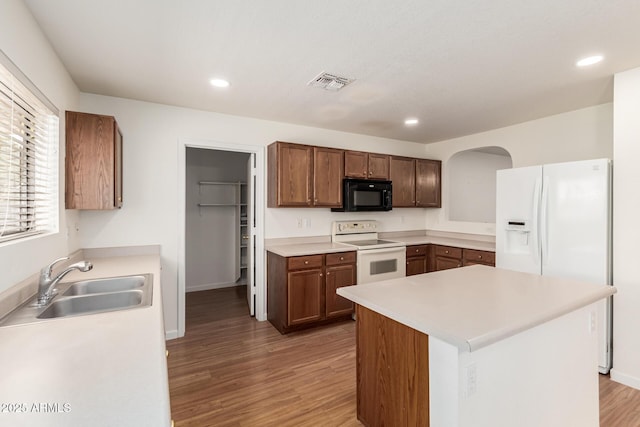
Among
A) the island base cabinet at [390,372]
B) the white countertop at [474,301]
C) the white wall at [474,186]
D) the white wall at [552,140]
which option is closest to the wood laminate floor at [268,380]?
the island base cabinet at [390,372]

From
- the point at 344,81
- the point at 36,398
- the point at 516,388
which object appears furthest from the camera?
the point at 344,81

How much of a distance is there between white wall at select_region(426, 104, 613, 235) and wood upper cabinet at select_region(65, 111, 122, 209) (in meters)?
4.48

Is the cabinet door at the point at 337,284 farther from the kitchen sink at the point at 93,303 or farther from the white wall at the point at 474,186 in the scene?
the white wall at the point at 474,186

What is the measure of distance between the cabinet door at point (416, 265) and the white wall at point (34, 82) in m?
3.75

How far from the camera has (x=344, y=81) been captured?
8.51 ft

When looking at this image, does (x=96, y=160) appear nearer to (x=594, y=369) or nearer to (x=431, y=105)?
(x=431, y=105)

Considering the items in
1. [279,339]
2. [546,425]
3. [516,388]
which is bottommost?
[279,339]

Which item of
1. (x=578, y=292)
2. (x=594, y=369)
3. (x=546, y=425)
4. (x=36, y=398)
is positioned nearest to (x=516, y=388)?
(x=546, y=425)

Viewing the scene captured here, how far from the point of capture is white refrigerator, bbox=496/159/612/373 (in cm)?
251

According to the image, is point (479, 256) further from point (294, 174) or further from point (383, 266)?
point (294, 174)

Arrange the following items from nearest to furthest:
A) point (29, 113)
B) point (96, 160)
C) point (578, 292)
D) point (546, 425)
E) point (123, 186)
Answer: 1. point (546, 425)
2. point (578, 292)
3. point (29, 113)
4. point (96, 160)
5. point (123, 186)

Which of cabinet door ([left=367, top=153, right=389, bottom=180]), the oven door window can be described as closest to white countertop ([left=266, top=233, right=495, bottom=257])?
the oven door window

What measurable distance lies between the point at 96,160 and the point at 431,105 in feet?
10.5

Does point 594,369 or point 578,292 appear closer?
point 578,292
